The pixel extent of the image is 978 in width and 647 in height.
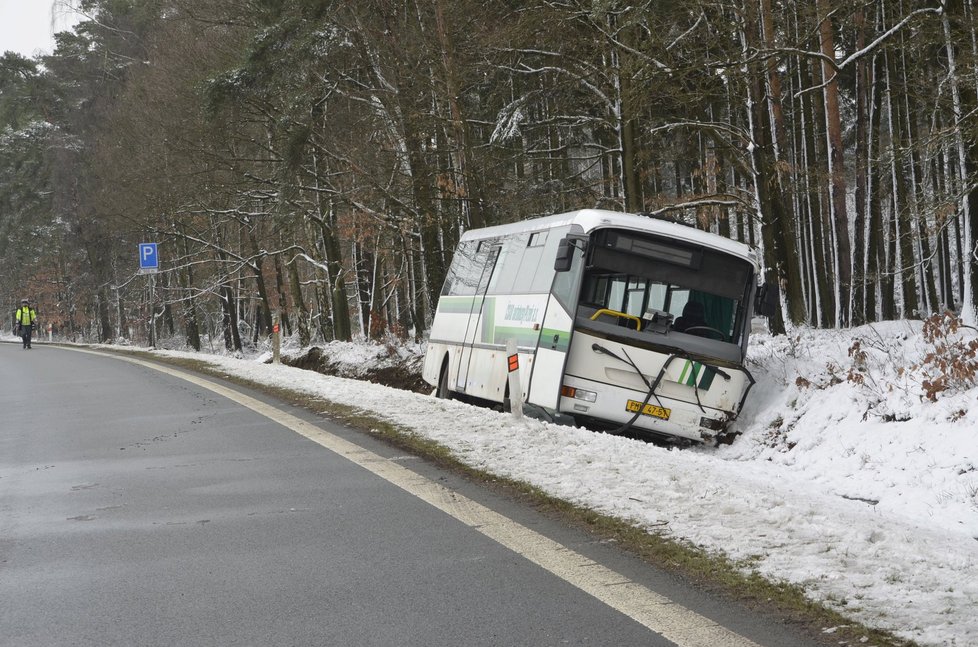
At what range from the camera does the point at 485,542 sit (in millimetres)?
6605

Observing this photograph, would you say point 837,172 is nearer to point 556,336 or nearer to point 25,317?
point 556,336

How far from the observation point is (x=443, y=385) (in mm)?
19984

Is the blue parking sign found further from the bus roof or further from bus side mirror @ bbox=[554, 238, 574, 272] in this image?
bus side mirror @ bbox=[554, 238, 574, 272]

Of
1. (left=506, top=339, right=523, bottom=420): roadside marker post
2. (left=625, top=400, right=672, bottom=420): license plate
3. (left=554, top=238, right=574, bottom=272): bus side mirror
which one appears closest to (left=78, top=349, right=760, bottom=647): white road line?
(left=506, top=339, right=523, bottom=420): roadside marker post

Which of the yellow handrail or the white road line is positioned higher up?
the yellow handrail

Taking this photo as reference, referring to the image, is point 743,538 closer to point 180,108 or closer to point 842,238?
point 842,238

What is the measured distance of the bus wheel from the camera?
19.8 meters

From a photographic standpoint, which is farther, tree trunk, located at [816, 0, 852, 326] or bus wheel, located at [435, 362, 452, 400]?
tree trunk, located at [816, 0, 852, 326]

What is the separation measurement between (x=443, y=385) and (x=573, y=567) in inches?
557

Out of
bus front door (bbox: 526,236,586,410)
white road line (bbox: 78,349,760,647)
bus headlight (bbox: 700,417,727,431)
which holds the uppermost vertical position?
bus front door (bbox: 526,236,586,410)

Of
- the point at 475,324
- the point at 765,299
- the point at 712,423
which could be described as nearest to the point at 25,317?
the point at 475,324

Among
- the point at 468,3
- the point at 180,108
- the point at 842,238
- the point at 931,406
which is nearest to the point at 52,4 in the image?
the point at 180,108

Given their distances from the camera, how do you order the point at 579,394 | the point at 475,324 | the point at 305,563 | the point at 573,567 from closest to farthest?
the point at 573,567, the point at 305,563, the point at 579,394, the point at 475,324

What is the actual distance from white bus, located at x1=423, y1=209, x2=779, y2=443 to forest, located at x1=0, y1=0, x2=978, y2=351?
2.95 m
